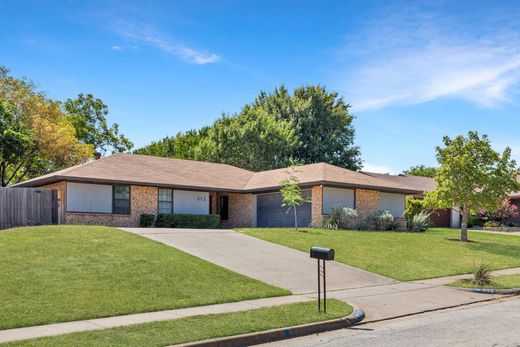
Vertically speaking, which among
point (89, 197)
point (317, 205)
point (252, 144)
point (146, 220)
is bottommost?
point (146, 220)

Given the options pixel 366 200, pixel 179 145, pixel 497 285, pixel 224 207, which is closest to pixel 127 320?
pixel 497 285

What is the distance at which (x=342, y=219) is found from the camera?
30344 millimetres

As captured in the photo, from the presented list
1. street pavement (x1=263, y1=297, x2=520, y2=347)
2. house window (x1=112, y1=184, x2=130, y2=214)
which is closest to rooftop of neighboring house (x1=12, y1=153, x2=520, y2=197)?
house window (x1=112, y1=184, x2=130, y2=214)

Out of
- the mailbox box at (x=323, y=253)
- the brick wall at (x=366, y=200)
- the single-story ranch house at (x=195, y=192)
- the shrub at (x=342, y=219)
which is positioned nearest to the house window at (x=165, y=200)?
the single-story ranch house at (x=195, y=192)

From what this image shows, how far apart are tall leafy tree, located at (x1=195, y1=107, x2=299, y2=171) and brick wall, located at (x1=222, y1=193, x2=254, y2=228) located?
15.4m

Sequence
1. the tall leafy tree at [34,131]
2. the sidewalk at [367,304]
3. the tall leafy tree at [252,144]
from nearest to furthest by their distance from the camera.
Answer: the sidewalk at [367,304], the tall leafy tree at [34,131], the tall leafy tree at [252,144]

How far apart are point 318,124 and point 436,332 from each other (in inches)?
1878

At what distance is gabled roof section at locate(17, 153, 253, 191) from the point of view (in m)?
28.9

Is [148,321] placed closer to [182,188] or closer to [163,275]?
[163,275]

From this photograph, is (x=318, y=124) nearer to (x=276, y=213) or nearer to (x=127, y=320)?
(x=276, y=213)

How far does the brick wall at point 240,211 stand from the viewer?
35906mm

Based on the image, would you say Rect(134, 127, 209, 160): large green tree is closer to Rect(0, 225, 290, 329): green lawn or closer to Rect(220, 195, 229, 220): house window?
Rect(220, 195, 229, 220): house window

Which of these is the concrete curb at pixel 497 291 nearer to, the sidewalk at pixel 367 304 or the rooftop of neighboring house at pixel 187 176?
the sidewalk at pixel 367 304

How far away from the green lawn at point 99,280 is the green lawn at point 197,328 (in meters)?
1.49
